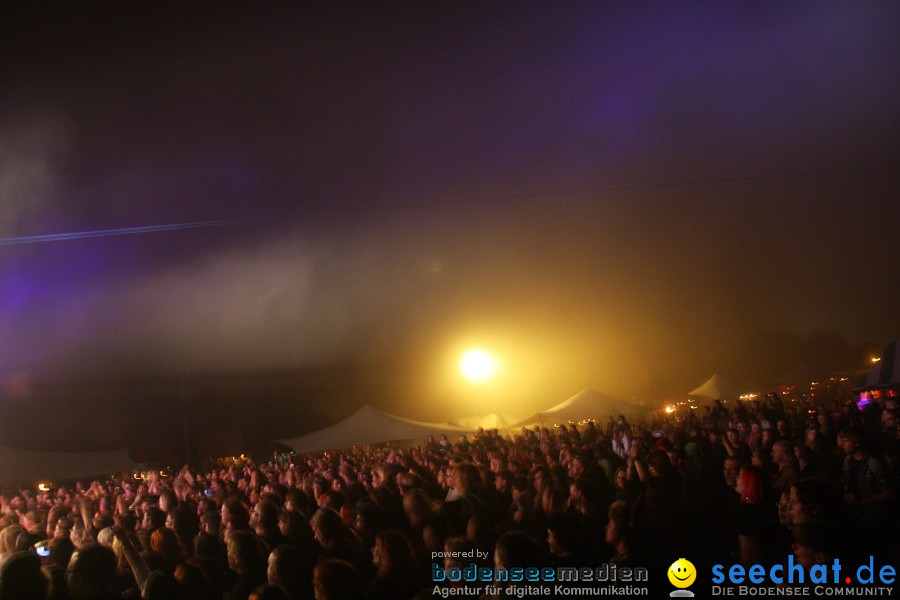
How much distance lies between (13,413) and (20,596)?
121 ft

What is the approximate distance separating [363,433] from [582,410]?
766cm

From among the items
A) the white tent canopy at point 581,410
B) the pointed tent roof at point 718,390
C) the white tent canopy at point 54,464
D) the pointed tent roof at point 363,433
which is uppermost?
the pointed tent roof at point 718,390

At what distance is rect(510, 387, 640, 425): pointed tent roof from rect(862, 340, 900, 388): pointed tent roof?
326 inches

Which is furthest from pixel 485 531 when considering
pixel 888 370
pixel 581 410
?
pixel 888 370

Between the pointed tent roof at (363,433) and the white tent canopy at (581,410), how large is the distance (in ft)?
12.7

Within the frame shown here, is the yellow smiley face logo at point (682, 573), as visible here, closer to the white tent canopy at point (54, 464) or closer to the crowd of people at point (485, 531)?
the crowd of people at point (485, 531)

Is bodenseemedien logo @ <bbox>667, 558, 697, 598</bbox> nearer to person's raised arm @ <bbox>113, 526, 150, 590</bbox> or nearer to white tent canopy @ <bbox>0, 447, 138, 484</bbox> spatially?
person's raised arm @ <bbox>113, 526, 150, 590</bbox>

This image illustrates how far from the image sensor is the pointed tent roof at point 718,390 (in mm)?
24859

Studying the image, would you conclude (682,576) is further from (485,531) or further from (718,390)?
(718,390)

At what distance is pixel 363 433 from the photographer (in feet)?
71.9

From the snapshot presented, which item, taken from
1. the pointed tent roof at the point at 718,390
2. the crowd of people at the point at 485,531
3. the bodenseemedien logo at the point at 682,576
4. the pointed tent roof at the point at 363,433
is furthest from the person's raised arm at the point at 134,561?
the pointed tent roof at the point at 718,390

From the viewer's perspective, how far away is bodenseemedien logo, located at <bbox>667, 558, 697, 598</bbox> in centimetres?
433

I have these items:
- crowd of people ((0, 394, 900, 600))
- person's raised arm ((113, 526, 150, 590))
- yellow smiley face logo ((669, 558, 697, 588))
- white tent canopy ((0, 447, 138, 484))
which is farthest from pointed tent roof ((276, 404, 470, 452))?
yellow smiley face logo ((669, 558, 697, 588))

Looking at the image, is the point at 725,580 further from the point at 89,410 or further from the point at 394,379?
the point at 394,379
